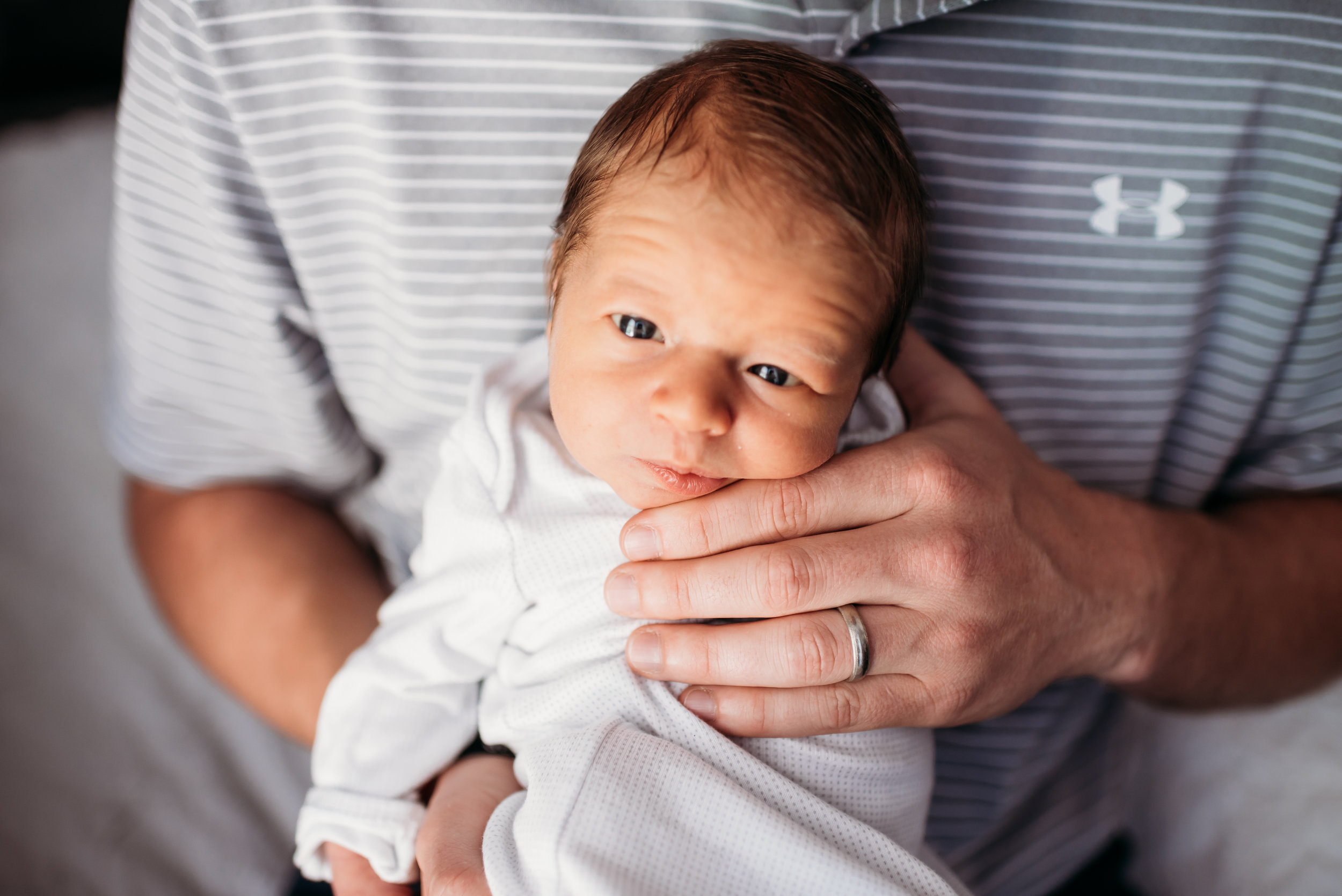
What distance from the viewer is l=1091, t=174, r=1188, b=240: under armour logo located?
3.12ft

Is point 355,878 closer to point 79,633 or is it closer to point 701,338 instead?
point 701,338

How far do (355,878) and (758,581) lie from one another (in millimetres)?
561

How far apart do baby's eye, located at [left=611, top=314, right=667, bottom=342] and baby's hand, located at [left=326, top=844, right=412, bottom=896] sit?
0.66 m

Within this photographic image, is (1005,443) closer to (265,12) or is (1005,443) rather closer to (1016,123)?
(1016,123)

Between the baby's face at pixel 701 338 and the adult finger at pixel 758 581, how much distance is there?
3.0 inches

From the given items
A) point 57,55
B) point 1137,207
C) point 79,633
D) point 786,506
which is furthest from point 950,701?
point 57,55

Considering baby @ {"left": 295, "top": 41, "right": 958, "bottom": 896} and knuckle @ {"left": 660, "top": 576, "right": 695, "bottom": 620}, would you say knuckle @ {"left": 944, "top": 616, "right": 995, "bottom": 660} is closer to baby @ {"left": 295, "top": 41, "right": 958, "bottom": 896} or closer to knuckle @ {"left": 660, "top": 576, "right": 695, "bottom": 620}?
baby @ {"left": 295, "top": 41, "right": 958, "bottom": 896}

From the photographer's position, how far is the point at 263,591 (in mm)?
1119

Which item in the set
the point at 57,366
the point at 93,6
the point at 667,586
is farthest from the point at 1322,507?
the point at 93,6

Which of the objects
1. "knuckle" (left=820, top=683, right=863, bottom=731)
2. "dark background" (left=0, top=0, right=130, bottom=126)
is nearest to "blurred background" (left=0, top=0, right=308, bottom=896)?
"dark background" (left=0, top=0, right=130, bottom=126)

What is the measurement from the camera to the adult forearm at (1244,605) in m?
1.04

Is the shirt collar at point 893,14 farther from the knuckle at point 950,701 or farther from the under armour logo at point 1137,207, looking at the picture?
the knuckle at point 950,701

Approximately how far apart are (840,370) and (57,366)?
150cm

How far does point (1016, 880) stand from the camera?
1.20m
